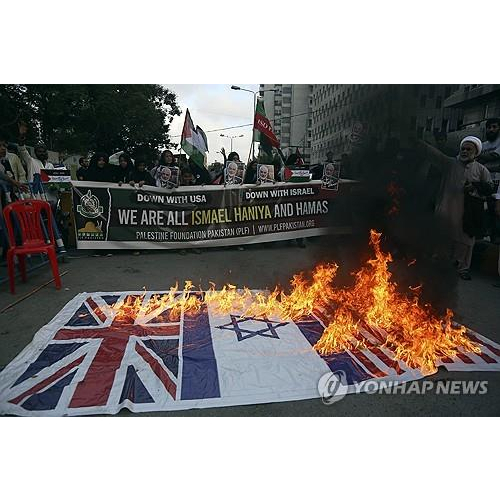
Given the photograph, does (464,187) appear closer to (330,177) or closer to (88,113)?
(330,177)

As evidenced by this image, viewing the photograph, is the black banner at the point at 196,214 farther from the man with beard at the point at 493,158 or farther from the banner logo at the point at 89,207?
the man with beard at the point at 493,158

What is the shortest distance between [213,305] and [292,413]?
2284mm

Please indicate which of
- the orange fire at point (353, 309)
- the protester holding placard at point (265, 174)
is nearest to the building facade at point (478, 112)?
the orange fire at point (353, 309)

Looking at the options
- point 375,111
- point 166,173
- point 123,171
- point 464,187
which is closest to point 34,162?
point 123,171

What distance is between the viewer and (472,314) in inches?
187

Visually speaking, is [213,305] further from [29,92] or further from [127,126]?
[127,126]

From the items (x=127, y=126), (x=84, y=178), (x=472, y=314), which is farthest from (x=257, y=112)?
(x=127, y=126)

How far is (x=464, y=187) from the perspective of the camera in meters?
6.35

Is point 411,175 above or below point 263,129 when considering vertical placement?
below

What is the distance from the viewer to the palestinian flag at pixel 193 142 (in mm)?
8578

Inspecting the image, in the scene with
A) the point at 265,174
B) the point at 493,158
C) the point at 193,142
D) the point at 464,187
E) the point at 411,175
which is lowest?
the point at 464,187

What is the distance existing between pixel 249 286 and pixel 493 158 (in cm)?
515

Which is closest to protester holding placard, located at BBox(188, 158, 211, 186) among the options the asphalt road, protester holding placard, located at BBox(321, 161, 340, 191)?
the asphalt road

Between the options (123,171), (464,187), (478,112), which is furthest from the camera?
(123,171)
